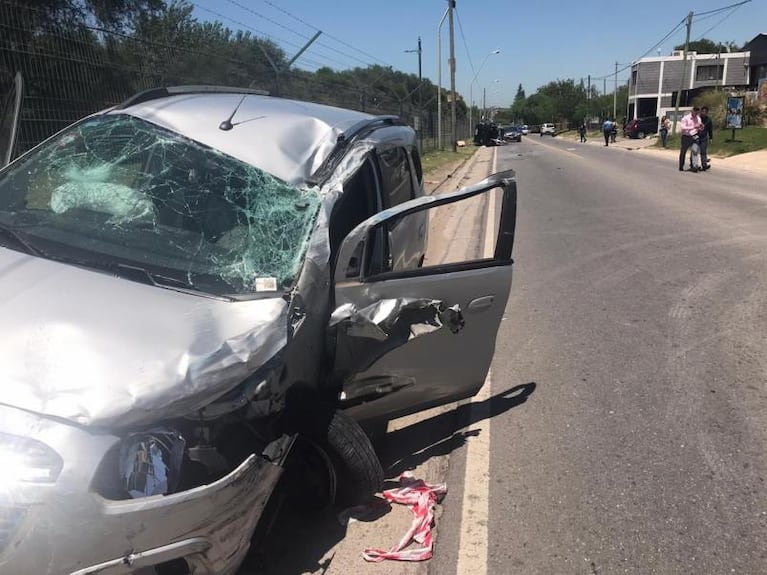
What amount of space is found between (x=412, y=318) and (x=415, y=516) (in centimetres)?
96

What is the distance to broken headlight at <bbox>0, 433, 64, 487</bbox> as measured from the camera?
1779 millimetres

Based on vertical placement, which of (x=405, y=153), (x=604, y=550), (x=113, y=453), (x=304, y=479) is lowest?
(x=604, y=550)

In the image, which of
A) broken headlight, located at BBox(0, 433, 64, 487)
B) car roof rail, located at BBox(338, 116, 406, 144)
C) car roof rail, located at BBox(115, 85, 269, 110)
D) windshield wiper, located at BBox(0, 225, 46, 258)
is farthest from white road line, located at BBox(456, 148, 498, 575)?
car roof rail, located at BBox(115, 85, 269, 110)

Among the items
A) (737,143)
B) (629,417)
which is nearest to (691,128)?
(737,143)

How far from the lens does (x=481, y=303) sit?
3268 mm

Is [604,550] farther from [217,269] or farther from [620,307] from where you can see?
[620,307]

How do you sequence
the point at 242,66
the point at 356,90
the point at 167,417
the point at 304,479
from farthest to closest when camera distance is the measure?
the point at 356,90 → the point at 242,66 → the point at 304,479 → the point at 167,417

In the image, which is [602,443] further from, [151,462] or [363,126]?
[151,462]

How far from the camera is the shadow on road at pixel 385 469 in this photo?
274 centimetres

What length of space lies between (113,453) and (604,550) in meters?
2.08

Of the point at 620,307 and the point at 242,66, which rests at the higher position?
the point at 242,66

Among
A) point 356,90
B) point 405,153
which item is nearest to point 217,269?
point 405,153

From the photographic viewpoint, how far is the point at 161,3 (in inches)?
399

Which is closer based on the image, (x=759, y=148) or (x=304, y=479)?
(x=304, y=479)
